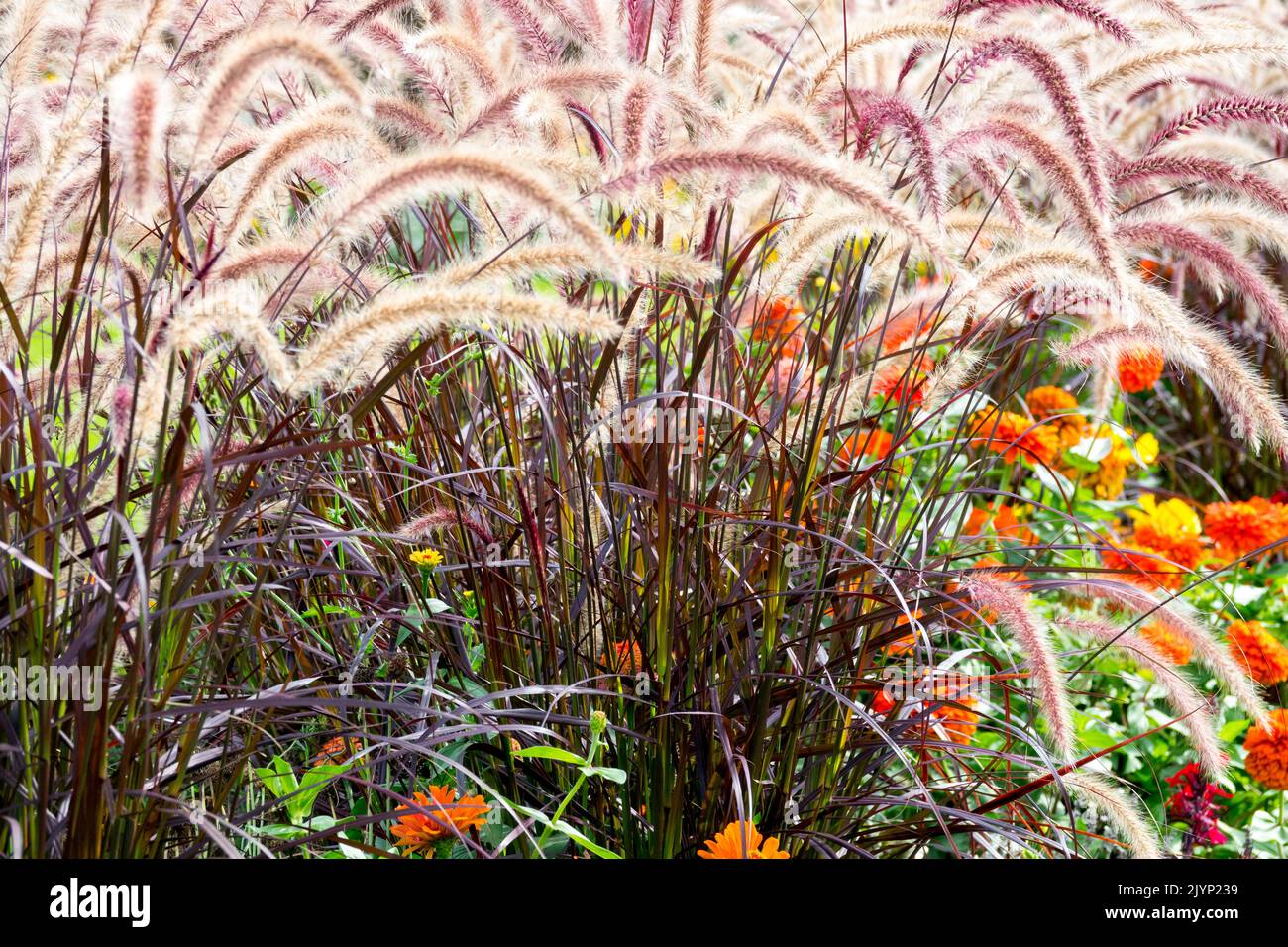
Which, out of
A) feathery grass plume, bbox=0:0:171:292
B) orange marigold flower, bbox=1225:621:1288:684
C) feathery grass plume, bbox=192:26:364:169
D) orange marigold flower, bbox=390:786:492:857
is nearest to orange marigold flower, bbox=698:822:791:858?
orange marigold flower, bbox=390:786:492:857

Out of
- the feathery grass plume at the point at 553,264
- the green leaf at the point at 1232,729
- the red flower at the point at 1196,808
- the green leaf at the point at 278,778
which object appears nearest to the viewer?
the feathery grass plume at the point at 553,264

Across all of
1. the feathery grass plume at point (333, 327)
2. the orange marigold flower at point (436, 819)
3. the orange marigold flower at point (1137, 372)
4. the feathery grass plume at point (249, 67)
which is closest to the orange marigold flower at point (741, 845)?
the orange marigold flower at point (436, 819)

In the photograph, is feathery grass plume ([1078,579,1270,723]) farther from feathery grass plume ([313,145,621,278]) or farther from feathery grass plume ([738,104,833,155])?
feathery grass plume ([313,145,621,278])

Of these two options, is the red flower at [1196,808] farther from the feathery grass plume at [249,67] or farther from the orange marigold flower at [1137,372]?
the feathery grass plume at [249,67]

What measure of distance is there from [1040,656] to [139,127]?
1.41 meters

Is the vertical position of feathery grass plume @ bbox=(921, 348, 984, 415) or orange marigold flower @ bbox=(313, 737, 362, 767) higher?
feathery grass plume @ bbox=(921, 348, 984, 415)

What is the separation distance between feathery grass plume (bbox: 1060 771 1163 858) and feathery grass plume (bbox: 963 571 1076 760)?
0.09 m

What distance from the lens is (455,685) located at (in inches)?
79.3

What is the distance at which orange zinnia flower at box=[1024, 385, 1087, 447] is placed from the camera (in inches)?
124

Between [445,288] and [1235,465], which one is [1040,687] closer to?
[445,288]

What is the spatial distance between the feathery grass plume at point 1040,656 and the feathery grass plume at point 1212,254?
70cm

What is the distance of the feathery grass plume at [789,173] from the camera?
1526 mm

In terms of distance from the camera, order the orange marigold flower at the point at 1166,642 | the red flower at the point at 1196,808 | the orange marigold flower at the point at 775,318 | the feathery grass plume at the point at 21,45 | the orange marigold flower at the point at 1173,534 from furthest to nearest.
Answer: the orange marigold flower at the point at 1173,534
the orange marigold flower at the point at 1166,642
the orange marigold flower at the point at 775,318
the red flower at the point at 1196,808
the feathery grass plume at the point at 21,45
